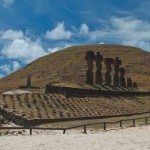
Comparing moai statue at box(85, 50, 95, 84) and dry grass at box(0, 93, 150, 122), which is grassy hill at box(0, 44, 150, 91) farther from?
dry grass at box(0, 93, 150, 122)

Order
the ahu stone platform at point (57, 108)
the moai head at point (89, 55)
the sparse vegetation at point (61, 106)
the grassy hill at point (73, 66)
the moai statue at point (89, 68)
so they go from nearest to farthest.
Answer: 1. the ahu stone platform at point (57, 108)
2. the sparse vegetation at point (61, 106)
3. the moai statue at point (89, 68)
4. the moai head at point (89, 55)
5. the grassy hill at point (73, 66)

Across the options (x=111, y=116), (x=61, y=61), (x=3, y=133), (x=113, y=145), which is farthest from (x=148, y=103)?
(x=61, y=61)

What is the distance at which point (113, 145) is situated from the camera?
59.9ft

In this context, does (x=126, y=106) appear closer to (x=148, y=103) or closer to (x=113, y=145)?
(x=148, y=103)

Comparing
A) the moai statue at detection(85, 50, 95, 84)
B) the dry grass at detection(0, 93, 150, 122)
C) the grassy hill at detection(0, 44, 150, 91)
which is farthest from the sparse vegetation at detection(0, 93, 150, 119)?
the grassy hill at detection(0, 44, 150, 91)

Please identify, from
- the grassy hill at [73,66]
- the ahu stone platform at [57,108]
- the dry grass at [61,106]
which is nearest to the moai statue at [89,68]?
the ahu stone platform at [57,108]

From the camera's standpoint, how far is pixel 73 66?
140875 millimetres

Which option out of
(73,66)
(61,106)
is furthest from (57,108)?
(73,66)

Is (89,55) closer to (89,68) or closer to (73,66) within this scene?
(89,68)

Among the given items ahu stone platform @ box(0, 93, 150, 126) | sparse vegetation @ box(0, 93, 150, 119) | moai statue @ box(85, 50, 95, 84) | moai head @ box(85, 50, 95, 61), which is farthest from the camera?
moai head @ box(85, 50, 95, 61)

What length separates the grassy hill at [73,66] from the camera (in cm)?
12412

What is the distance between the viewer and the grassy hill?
12412 centimetres

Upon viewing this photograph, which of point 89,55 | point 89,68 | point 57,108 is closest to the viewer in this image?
point 57,108

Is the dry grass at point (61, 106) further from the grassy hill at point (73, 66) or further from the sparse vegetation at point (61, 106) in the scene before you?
the grassy hill at point (73, 66)
